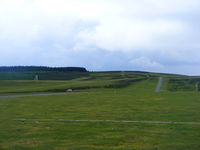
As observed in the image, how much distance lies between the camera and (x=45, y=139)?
11445 millimetres

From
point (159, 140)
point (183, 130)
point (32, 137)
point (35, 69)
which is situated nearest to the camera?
point (159, 140)

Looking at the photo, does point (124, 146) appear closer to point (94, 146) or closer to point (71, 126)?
point (94, 146)

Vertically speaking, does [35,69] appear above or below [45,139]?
above

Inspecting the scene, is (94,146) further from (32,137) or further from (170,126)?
(170,126)

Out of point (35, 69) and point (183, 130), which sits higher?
point (35, 69)

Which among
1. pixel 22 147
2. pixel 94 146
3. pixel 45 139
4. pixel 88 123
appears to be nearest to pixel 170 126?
pixel 88 123

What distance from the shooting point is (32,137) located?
39.1 ft

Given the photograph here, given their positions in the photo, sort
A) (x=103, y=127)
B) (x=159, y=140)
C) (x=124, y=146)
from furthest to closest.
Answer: (x=103, y=127) < (x=159, y=140) < (x=124, y=146)

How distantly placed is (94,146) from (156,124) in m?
5.55

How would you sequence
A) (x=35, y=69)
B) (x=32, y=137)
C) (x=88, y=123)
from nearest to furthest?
(x=32, y=137), (x=88, y=123), (x=35, y=69)

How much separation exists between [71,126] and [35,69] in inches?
6370

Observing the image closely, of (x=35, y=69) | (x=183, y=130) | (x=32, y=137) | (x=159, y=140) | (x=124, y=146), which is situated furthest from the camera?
(x=35, y=69)

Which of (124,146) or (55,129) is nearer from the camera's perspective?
(124,146)

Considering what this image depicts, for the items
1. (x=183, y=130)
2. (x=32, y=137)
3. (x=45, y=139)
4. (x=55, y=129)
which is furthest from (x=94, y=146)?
(x=183, y=130)
